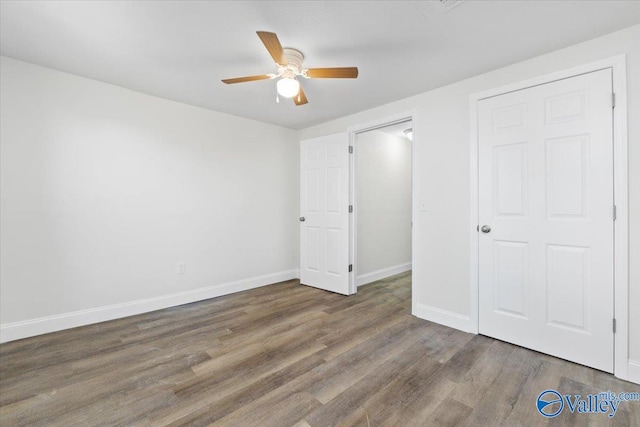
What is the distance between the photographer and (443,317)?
8.82ft

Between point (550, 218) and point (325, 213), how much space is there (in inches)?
97.0

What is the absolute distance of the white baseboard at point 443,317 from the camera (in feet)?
8.36

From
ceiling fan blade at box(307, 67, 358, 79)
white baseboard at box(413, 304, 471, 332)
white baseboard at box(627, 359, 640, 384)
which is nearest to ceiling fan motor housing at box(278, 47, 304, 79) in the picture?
ceiling fan blade at box(307, 67, 358, 79)

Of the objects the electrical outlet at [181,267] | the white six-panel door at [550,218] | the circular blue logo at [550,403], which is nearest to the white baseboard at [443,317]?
the white six-panel door at [550,218]

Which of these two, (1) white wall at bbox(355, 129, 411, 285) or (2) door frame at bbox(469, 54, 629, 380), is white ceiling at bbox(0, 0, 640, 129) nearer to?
(2) door frame at bbox(469, 54, 629, 380)

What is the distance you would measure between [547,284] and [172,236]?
12.4 ft

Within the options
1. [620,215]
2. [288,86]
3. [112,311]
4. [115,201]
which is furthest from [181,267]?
[620,215]

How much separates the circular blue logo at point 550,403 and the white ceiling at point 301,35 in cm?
242

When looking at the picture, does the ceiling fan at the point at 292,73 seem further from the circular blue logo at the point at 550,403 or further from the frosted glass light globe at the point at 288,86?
the circular blue logo at the point at 550,403

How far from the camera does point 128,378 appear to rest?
183 cm

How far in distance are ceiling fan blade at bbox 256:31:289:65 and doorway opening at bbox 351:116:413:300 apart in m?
1.87

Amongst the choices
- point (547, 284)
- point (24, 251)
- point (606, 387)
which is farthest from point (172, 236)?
point (606, 387)

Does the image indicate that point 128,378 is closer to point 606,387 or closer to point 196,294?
point 196,294

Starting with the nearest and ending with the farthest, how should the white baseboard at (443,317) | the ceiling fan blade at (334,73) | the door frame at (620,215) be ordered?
the door frame at (620,215) < the ceiling fan blade at (334,73) < the white baseboard at (443,317)
